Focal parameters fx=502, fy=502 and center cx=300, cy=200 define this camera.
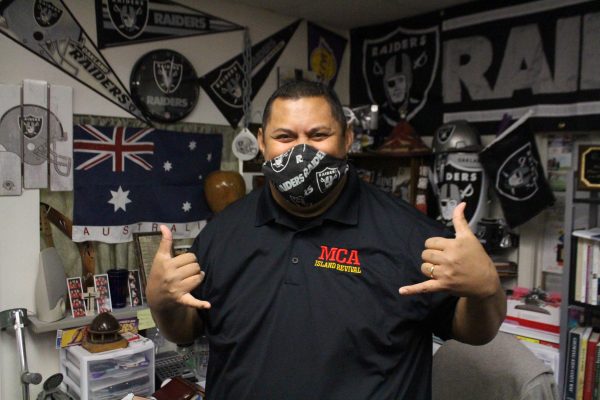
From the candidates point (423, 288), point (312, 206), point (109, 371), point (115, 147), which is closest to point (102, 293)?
point (109, 371)

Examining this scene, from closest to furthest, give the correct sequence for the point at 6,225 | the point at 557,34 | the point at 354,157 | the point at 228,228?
the point at 228,228
the point at 6,225
the point at 557,34
the point at 354,157

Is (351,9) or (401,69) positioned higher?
(351,9)

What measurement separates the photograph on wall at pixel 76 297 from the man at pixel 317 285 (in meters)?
1.13

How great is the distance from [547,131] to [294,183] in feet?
6.17

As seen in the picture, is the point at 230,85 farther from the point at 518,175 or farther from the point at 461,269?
the point at 461,269

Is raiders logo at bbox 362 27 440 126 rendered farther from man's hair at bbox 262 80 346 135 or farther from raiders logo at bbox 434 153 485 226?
man's hair at bbox 262 80 346 135

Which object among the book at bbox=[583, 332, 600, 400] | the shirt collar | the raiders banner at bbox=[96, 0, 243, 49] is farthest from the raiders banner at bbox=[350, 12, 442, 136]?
the shirt collar

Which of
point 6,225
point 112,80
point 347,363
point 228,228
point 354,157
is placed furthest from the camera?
point 354,157

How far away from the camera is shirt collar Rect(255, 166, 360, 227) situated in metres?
1.21

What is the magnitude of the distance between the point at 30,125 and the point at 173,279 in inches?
54.4

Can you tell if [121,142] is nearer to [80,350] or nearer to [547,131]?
[80,350]

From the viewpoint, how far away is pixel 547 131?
254 cm

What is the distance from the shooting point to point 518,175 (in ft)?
8.23

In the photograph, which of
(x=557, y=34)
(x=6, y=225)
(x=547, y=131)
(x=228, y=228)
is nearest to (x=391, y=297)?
(x=228, y=228)
